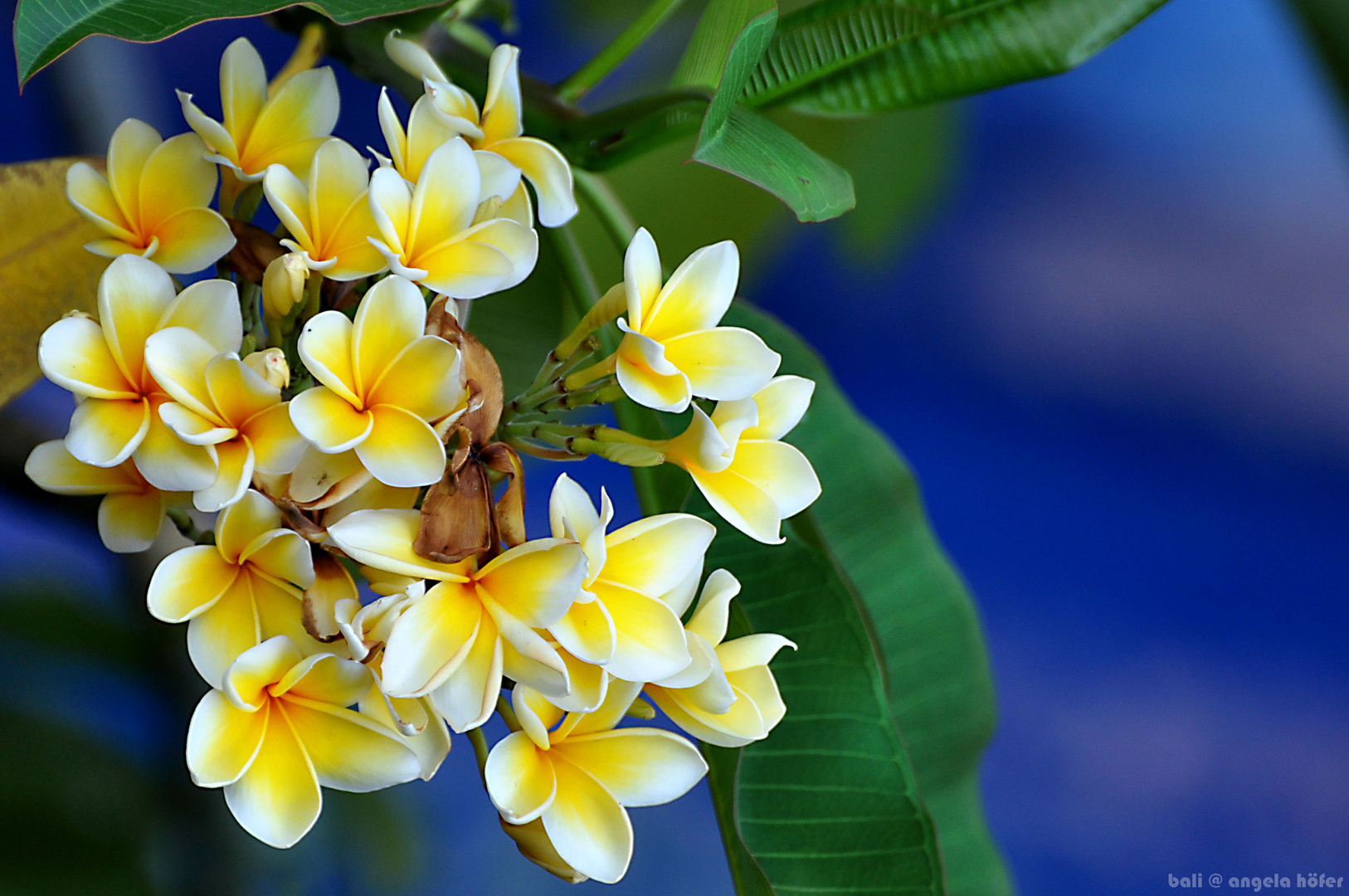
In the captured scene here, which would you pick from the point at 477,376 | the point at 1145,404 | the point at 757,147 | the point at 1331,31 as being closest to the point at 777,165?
the point at 757,147

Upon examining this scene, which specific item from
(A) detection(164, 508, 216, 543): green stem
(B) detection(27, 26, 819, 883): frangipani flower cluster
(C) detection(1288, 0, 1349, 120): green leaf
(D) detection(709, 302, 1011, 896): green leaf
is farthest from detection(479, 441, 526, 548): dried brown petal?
(C) detection(1288, 0, 1349, 120): green leaf

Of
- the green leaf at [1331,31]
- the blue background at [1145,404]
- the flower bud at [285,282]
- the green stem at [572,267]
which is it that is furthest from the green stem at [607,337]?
the blue background at [1145,404]

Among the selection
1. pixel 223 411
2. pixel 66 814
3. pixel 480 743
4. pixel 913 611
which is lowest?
pixel 66 814

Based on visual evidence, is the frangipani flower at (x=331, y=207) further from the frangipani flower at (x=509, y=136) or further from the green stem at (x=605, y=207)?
the green stem at (x=605, y=207)

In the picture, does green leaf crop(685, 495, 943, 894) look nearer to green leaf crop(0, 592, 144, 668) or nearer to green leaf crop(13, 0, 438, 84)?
green leaf crop(13, 0, 438, 84)

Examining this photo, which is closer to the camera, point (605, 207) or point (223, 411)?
point (223, 411)

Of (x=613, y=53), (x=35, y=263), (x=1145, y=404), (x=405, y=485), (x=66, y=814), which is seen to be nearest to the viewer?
(x=405, y=485)

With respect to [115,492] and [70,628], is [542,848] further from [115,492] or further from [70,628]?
[70,628]

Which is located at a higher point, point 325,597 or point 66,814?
point 325,597
